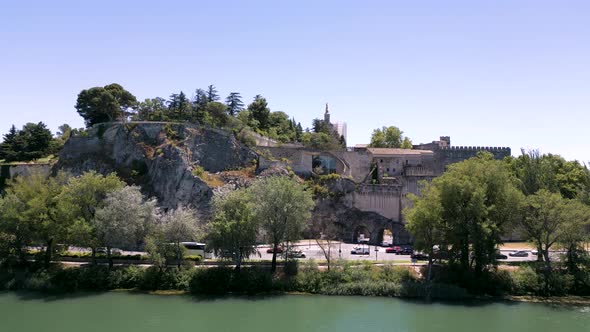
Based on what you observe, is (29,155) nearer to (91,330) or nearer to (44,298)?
(44,298)

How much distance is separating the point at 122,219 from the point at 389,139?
158ft

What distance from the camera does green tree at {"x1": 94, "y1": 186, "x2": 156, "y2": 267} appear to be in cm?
3603

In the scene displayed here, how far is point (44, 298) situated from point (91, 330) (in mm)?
9057

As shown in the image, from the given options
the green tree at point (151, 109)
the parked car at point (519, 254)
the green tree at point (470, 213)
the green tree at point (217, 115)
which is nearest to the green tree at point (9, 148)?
the green tree at point (151, 109)

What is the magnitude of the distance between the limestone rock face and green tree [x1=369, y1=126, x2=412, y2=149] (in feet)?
80.9

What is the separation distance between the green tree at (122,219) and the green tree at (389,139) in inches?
1628

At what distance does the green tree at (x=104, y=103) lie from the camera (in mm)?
61312

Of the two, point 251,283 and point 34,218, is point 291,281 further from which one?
point 34,218

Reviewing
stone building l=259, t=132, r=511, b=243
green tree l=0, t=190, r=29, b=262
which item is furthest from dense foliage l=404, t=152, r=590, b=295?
green tree l=0, t=190, r=29, b=262

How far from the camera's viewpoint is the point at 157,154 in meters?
52.8

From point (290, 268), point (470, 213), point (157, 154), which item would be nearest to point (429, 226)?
point (470, 213)

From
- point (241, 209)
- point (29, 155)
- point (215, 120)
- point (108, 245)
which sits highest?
point (215, 120)

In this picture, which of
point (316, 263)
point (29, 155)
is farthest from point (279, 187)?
point (29, 155)

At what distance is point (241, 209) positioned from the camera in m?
36.2
